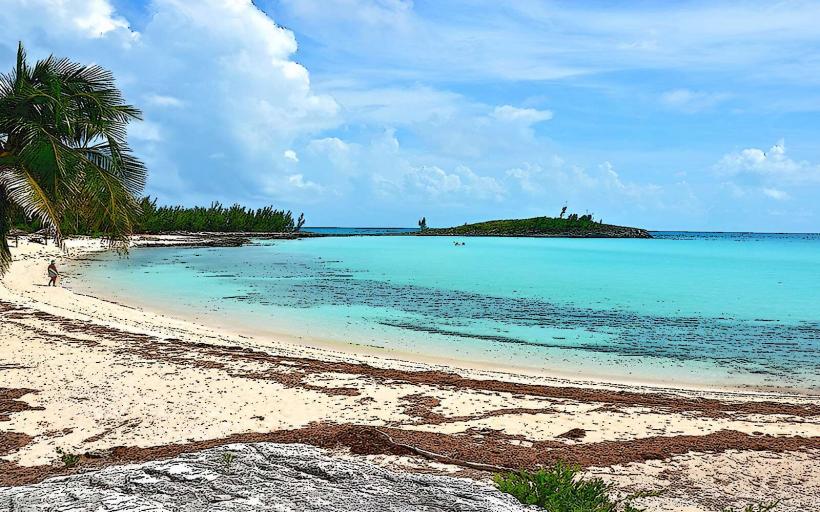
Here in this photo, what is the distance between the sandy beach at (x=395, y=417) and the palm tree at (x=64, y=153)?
281cm

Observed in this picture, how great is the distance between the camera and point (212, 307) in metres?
23.8

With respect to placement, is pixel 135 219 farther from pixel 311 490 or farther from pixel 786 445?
pixel 786 445

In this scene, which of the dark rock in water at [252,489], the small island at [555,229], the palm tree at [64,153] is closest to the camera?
the dark rock in water at [252,489]

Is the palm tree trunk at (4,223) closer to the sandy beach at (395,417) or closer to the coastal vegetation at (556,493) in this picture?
the sandy beach at (395,417)

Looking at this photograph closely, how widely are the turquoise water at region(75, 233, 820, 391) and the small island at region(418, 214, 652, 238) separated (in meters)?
105

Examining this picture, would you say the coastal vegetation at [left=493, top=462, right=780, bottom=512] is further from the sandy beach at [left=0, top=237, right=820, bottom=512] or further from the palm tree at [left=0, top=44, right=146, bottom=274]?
the palm tree at [left=0, top=44, right=146, bottom=274]

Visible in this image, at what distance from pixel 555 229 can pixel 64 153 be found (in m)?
145

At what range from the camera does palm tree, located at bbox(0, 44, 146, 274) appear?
38.5 ft

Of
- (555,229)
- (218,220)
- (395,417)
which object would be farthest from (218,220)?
(395,417)

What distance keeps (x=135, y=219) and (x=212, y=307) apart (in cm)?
1011

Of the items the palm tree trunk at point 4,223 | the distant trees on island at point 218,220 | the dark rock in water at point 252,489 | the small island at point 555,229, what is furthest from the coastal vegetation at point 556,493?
the small island at point 555,229

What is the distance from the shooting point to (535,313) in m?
24.0

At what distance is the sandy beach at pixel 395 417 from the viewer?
21.8 feet

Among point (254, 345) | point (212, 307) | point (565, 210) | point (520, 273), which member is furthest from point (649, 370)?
point (565, 210)
